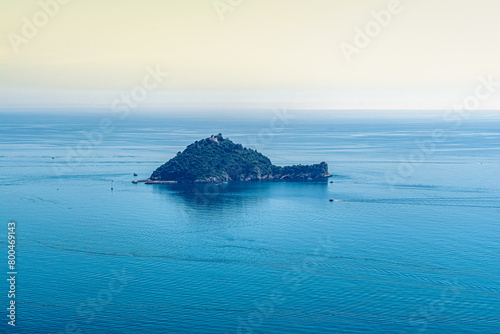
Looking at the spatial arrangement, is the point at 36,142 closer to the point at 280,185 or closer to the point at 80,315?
the point at 280,185

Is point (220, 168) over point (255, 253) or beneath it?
over

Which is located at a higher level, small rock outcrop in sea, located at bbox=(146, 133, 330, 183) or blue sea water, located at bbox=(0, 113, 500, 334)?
small rock outcrop in sea, located at bbox=(146, 133, 330, 183)

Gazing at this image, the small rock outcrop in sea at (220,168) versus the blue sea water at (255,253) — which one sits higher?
the small rock outcrop in sea at (220,168)

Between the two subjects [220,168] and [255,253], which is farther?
[220,168]

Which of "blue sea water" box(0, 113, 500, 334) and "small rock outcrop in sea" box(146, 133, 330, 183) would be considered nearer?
"blue sea water" box(0, 113, 500, 334)
